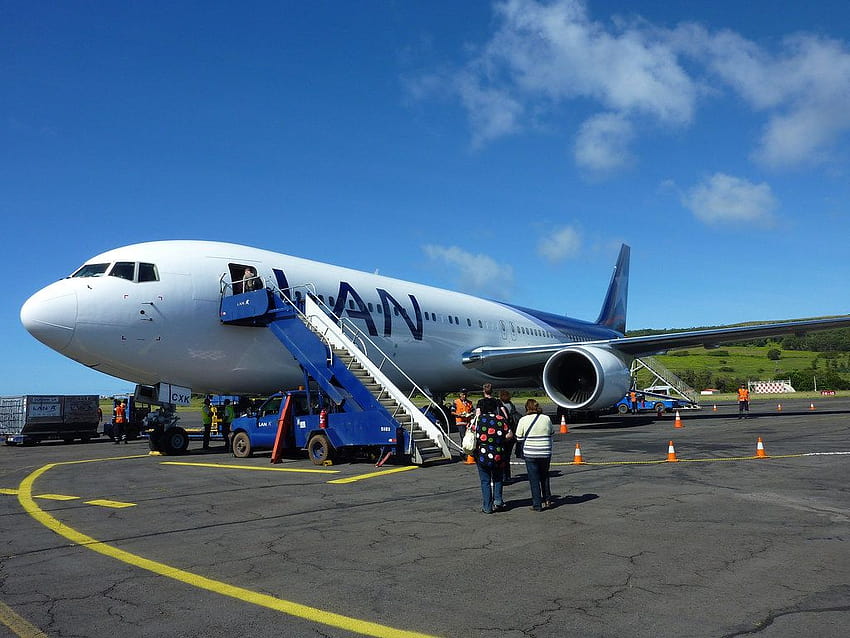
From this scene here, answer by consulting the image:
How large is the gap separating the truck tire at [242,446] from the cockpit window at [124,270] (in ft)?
13.4

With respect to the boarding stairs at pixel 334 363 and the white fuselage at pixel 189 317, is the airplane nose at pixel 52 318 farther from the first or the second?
the boarding stairs at pixel 334 363

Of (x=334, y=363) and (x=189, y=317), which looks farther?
(x=189, y=317)

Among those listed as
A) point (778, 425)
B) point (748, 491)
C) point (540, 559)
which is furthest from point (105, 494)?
point (778, 425)

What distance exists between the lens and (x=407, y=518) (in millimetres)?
7109

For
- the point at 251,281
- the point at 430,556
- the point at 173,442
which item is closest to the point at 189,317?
the point at 251,281

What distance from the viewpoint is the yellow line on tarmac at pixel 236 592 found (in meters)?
3.84

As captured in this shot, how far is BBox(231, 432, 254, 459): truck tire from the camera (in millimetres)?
14078

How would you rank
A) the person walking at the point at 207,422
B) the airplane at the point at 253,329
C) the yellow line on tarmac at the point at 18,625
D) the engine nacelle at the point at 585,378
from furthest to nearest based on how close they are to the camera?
the engine nacelle at the point at 585,378 < the person walking at the point at 207,422 < the airplane at the point at 253,329 < the yellow line on tarmac at the point at 18,625

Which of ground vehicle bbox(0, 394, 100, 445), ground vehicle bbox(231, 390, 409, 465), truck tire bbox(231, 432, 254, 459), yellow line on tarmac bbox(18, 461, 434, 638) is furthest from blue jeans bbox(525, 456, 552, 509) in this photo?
ground vehicle bbox(0, 394, 100, 445)

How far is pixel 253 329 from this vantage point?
562 inches

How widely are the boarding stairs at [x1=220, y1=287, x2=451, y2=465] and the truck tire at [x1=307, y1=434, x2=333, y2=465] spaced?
80 cm

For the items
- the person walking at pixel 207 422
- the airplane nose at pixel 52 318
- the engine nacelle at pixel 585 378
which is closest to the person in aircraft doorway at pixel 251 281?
the airplane nose at pixel 52 318

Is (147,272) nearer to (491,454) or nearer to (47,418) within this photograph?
(491,454)

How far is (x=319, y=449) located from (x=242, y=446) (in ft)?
8.86
